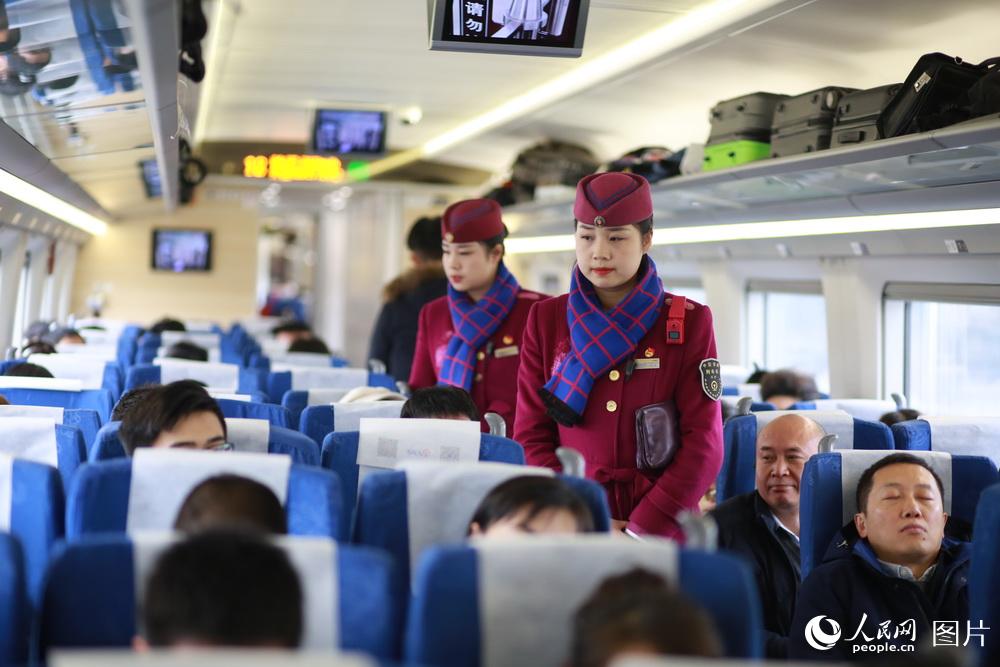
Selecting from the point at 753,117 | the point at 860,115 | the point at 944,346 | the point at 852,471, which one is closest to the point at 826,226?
the point at 753,117

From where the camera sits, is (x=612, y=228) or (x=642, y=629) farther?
(x=612, y=228)

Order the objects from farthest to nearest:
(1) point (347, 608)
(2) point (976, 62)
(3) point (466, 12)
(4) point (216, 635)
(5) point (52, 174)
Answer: (5) point (52, 174) < (2) point (976, 62) < (3) point (466, 12) < (1) point (347, 608) < (4) point (216, 635)

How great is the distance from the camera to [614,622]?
216 centimetres

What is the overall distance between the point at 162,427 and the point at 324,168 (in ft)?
44.3

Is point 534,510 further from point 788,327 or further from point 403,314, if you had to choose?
point 788,327

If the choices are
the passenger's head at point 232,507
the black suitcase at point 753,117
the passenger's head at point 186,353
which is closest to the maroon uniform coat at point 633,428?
the passenger's head at point 232,507

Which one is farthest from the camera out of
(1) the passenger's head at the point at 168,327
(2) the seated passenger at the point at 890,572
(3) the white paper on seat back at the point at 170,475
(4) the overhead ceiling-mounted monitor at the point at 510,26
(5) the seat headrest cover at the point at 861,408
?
(1) the passenger's head at the point at 168,327

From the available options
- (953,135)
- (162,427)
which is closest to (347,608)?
(162,427)

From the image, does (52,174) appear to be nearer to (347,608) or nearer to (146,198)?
(146,198)

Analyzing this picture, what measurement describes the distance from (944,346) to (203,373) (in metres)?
5.07

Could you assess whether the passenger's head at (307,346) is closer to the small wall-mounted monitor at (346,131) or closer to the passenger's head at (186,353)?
the passenger's head at (186,353)

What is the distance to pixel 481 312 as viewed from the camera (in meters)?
5.92

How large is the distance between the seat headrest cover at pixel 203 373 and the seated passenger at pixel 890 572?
3880 millimetres

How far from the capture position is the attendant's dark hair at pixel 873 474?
4.20 m
